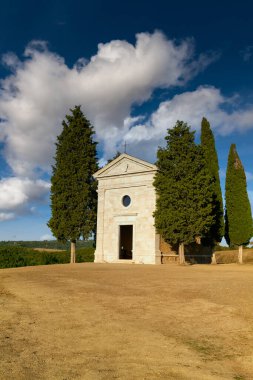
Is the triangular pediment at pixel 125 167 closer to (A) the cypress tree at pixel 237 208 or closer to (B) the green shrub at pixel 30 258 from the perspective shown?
(A) the cypress tree at pixel 237 208

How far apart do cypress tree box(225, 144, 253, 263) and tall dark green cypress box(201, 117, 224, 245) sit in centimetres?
79

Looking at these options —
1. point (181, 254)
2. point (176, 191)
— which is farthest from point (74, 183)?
point (181, 254)

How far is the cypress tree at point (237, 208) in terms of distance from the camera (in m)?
27.1

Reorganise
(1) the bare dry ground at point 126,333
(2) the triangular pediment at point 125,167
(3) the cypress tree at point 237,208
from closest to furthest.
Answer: (1) the bare dry ground at point 126,333
(2) the triangular pediment at point 125,167
(3) the cypress tree at point 237,208

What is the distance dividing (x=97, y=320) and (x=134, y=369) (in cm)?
260

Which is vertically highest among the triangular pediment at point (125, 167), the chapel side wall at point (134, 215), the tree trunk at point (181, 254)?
the triangular pediment at point (125, 167)

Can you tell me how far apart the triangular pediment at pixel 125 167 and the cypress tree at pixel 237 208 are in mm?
7148

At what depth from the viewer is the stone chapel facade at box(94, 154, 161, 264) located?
83.5 feet

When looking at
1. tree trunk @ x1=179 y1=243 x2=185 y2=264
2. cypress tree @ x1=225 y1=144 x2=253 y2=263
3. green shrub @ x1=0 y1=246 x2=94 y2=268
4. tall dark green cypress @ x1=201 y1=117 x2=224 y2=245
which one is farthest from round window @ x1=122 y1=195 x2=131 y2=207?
cypress tree @ x1=225 y1=144 x2=253 y2=263

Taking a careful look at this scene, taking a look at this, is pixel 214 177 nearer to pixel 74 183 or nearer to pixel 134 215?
pixel 134 215

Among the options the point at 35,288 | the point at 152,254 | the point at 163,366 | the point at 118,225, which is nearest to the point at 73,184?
the point at 118,225

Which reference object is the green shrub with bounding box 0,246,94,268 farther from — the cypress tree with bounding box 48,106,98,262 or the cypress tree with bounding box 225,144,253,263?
the cypress tree with bounding box 225,144,253,263

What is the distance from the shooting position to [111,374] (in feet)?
14.2

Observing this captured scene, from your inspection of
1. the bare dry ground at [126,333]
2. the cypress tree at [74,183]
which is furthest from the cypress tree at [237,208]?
the bare dry ground at [126,333]
